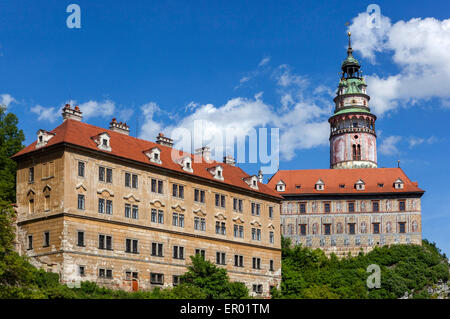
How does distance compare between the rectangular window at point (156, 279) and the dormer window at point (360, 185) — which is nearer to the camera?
the rectangular window at point (156, 279)

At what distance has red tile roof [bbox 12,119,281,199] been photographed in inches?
2367

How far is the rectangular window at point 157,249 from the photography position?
6366 cm

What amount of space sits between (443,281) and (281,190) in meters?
23.2

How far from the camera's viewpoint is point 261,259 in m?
74.2

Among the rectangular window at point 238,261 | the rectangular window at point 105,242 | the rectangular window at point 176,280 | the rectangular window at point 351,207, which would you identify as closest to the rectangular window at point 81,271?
the rectangular window at point 105,242

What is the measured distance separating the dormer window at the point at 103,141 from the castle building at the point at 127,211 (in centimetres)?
8

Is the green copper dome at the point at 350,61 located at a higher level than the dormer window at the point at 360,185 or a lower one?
higher

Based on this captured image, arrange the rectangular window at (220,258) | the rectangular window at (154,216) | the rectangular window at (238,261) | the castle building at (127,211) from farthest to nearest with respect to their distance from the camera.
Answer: the rectangular window at (238,261), the rectangular window at (220,258), the rectangular window at (154,216), the castle building at (127,211)

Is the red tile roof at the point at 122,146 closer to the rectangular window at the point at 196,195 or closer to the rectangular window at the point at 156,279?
the rectangular window at the point at 196,195

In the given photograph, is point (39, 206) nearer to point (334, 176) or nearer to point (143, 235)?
point (143, 235)

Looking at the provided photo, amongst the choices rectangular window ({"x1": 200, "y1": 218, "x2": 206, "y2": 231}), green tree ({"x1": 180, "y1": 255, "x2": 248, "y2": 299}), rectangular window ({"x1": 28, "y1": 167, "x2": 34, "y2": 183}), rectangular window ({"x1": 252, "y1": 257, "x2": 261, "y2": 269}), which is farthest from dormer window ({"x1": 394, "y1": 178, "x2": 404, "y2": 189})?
rectangular window ({"x1": 28, "y1": 167, "x2": 34, "y2": 183})
